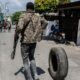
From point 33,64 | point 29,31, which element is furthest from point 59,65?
point 29,31

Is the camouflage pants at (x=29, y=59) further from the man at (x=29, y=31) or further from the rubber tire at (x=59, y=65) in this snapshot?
the rubber tire at (x=59, y=65)

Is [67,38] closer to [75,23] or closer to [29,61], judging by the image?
[75,23]

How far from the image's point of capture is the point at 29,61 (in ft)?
28.8

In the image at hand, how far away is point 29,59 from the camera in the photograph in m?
8.72

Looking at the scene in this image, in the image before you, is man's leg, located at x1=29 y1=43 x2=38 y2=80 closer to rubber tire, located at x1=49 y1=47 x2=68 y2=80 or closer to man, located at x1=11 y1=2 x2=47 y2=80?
man, located at x1=11 y1=2 x2=47 y2=80

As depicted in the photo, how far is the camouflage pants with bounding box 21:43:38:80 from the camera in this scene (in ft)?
27.8

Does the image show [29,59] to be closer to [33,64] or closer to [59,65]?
[33,64]

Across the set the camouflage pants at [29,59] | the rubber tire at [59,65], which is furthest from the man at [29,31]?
the rubber tire at [59,65]

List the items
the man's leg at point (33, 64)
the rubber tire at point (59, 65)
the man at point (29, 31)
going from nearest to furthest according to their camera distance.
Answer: the man at point (29, 31) → the man's leg at point (33, 64) → the rubber tire at point (59, 65)

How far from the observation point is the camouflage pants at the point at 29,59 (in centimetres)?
847

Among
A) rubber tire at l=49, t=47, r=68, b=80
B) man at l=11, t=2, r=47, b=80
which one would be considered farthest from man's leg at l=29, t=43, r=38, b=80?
rubber tire at l=49, t=47, r=68, b=80

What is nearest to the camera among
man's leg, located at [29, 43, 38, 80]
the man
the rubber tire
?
the man

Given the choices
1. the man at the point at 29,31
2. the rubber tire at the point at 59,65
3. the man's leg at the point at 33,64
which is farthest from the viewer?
the rubber tire at the point at 59,65

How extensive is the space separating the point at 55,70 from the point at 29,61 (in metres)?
1.08
